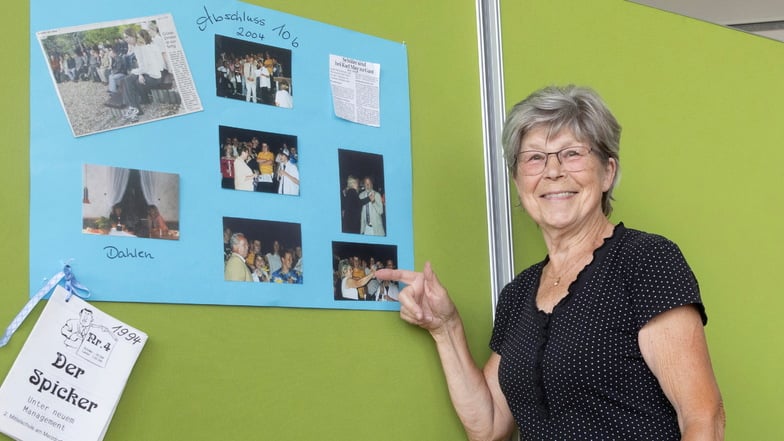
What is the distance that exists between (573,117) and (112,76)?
686 millimetres

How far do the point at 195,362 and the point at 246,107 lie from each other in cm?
36

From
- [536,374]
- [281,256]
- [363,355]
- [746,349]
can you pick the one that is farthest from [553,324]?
[746,349]

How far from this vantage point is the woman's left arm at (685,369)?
1.14 m

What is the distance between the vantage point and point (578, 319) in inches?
49.1

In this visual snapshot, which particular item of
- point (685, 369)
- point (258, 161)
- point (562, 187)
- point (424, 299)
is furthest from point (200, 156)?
point (685, 369)

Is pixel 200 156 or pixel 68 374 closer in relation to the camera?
pixel 68 374

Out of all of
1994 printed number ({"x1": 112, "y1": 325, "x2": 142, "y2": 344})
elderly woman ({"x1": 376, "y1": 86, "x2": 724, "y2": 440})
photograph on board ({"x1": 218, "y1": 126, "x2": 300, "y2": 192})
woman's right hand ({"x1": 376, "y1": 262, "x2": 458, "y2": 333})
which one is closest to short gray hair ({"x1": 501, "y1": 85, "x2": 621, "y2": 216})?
elderly woman ({"x1": 376, "y1": 86, "x2": 724, "y2": 440})

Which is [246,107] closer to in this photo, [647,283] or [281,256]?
[281,256]

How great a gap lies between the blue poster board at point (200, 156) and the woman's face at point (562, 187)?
209mm

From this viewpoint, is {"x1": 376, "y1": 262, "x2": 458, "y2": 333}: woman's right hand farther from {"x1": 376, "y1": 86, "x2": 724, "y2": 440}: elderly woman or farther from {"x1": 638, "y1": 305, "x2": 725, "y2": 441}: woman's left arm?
{"x1": 638, "y1": 305, "x2": 725, "y2": 441}: woman's left arm

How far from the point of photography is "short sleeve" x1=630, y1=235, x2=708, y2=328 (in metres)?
1.17

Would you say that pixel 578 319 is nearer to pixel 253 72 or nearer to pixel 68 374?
pixel 253 72

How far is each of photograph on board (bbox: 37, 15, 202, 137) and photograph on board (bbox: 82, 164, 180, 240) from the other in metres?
0.06

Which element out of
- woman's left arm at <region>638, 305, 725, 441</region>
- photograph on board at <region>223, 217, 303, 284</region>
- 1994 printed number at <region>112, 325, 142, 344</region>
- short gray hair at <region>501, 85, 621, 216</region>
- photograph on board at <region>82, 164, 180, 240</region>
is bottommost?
woman's left arm at <region>638, 305, 725, 441</region>
